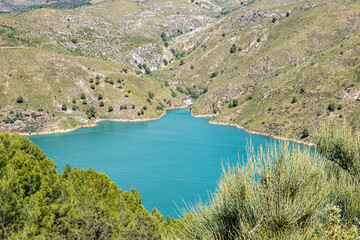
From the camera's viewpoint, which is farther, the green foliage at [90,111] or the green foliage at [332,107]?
the green foliage at [90,111]

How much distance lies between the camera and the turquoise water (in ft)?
181

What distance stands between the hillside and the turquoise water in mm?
12680

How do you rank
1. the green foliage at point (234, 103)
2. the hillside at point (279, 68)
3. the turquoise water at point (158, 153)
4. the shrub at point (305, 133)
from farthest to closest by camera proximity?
the green foliage at point (234, 103) < the hillside at point (279, 68) < the shrub at point (305, 133) < the turquoise water at point (158, 153)

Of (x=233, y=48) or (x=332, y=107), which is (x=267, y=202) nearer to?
(x=332, y=107)

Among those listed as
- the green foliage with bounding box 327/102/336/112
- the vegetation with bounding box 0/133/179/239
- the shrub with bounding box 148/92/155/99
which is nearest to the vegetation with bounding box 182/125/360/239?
the vegetation with bounding box 0/133/179/239

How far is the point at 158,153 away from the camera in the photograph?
76.2 meters

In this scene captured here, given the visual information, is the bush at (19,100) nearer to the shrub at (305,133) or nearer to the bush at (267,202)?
the shrub at (305,133)

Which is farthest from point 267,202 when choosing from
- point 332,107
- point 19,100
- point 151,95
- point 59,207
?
point 151,95

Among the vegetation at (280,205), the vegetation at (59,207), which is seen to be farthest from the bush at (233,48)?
the vegetation at (280,205)

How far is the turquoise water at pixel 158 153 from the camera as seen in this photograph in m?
55.2

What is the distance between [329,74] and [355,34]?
97.4ft

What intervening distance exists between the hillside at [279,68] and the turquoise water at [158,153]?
12.7 meters

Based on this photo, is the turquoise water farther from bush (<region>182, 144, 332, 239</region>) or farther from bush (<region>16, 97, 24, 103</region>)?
bush (<region>182, 144, 332, 239</region>)

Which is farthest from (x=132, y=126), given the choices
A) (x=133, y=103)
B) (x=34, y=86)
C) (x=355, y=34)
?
(x=355, y=34)
